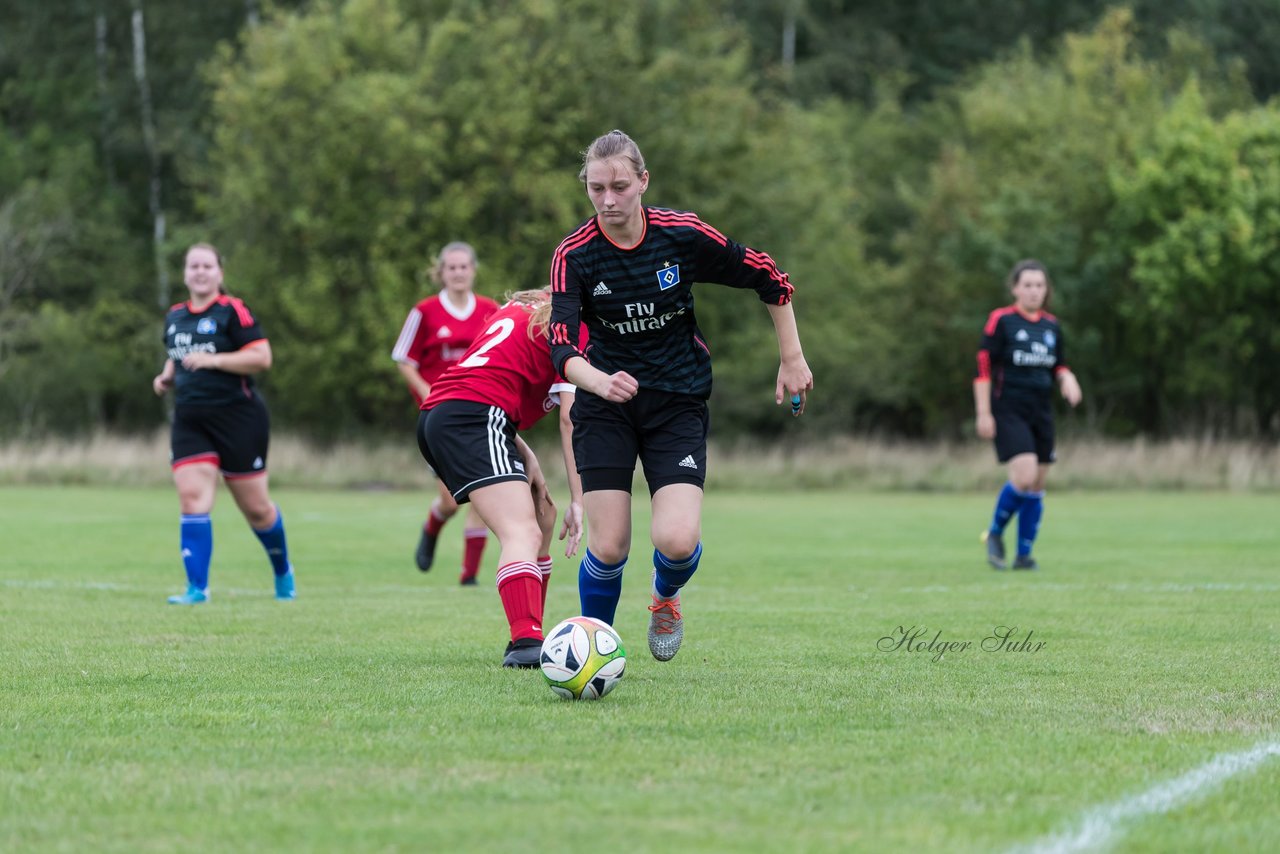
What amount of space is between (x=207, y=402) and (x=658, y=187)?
25496mm

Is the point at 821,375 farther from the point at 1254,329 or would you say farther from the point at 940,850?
the point at 940,850

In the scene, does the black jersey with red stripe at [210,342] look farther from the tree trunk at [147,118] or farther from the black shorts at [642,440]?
the tree trunk at [147,118]

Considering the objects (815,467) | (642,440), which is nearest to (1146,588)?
(642,440)

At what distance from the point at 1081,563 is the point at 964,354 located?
1137 inches

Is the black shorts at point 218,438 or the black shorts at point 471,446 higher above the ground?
the black shorts at point 471,446

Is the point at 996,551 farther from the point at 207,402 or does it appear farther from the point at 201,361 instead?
the point at 201,361

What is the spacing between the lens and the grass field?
12.3 feet

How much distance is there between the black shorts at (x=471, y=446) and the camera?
6363mm

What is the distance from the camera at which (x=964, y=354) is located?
41031mm

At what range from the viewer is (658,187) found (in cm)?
3450

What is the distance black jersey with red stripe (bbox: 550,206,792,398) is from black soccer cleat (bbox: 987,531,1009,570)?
6.37 m

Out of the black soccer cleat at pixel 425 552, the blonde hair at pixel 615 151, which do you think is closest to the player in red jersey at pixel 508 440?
the blonde hair at pixel 615 151

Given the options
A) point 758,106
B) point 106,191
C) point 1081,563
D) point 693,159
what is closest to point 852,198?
→ point 758,106

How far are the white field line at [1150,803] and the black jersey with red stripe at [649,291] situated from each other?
2.46 metres
